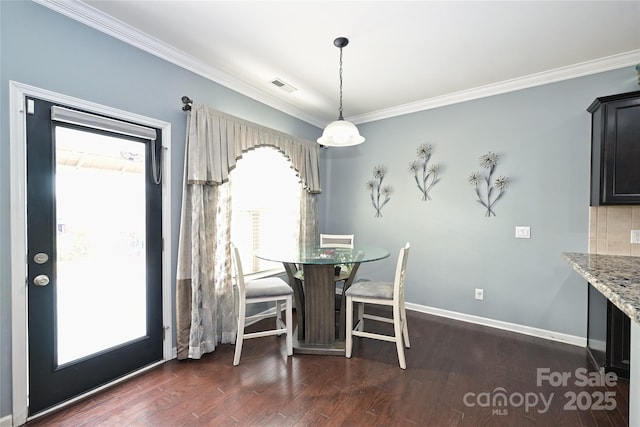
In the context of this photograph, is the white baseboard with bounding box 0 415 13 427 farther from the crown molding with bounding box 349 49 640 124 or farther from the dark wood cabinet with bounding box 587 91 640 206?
the dark wood cabinet with bounding box 587 91 640 206

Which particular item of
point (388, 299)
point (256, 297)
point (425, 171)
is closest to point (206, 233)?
point (256, 297)

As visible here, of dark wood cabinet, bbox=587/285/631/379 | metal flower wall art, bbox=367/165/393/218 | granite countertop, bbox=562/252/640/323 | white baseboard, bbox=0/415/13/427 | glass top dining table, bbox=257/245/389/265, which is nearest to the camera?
granite countertop, bbox=562/252/640/323

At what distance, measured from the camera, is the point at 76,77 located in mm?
1947

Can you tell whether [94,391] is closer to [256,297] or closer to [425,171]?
[256,297]

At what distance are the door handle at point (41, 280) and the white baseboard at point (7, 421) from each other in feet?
2.58

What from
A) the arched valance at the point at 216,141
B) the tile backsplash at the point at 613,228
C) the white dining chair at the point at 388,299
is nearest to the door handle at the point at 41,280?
the arched valance at the point at 216,141

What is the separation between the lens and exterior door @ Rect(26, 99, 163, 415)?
71.3 inches

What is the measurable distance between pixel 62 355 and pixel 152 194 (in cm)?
129

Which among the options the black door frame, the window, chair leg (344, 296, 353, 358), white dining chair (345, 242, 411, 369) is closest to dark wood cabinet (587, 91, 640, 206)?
white dining chair (345, 242, 411, 369)

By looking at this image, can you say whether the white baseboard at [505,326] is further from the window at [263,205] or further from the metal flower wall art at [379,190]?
the window at [263,205]

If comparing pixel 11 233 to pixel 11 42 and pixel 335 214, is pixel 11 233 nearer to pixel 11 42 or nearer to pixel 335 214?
pixel 11 42

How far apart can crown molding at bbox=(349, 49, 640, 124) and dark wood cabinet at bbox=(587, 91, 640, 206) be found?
0.54 m

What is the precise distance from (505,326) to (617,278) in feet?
Answer: 6.19

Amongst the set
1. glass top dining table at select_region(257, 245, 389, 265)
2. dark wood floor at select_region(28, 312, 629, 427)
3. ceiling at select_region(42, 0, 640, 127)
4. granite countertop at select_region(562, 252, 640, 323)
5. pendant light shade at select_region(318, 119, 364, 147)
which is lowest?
dark wood floor at select_region(28, 312, 629, 427)
